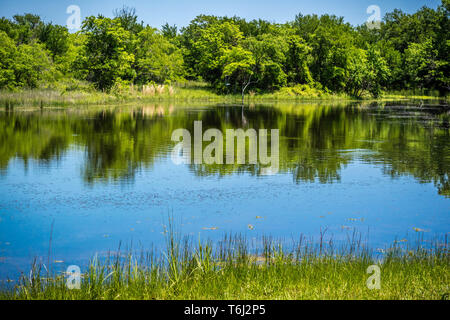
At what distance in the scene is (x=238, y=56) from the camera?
73.8m

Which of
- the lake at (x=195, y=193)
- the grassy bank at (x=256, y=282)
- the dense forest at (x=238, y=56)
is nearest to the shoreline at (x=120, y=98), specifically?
the dense forest at (x=238, y=56)

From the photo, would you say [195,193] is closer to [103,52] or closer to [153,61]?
[103,52]

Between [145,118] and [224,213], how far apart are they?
26.3 metres

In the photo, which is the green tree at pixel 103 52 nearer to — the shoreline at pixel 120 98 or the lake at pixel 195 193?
the shoreline at pixel 120 98

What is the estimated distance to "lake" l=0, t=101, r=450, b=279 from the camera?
11.3 metres

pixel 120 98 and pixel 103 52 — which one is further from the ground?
pixel 103 52

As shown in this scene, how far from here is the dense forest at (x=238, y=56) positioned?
58.6 meters

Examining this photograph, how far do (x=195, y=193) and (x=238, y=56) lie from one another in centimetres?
6106

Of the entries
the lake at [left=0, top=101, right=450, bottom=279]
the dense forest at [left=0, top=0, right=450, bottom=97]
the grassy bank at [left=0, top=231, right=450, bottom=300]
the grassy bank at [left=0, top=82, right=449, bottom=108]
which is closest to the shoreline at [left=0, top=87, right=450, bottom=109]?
the grassy bank at [left=0, top=82, right=449, bottom=108]

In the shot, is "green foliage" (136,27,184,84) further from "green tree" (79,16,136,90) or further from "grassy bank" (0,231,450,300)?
"grassy bank" (0,231,450,300)

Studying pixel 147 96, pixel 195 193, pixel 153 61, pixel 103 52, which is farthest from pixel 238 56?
pixel 195 193

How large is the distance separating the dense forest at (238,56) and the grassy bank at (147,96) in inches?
57.7

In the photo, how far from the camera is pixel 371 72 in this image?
3253 inches

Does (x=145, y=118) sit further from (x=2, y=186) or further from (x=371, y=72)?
(x=371, y=72)
